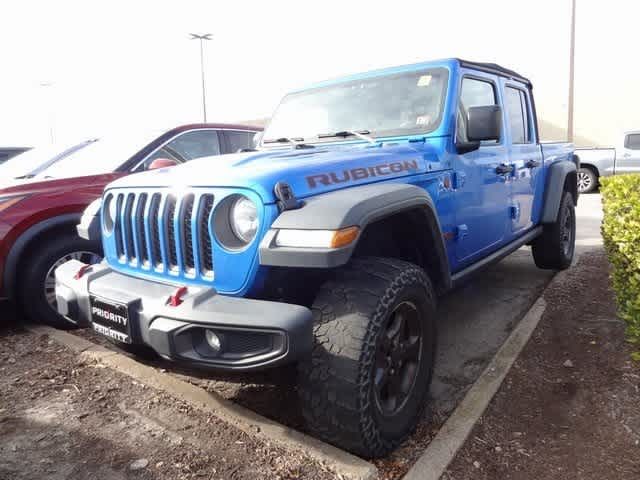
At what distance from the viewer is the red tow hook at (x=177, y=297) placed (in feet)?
6.45

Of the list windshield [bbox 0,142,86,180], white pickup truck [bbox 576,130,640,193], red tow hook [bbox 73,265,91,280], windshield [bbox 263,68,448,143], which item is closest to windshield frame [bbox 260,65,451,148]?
windshield [bbox 263,68,448,143]

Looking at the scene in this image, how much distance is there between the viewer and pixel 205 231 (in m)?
2.11

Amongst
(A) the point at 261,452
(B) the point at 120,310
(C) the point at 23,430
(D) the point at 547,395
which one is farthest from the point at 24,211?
(D) the point at 547,395

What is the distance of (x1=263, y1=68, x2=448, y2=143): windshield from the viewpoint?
3098 mm

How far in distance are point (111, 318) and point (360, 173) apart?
4.37ft

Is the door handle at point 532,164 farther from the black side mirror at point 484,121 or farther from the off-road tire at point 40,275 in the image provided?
the off-road tire at point 40,275

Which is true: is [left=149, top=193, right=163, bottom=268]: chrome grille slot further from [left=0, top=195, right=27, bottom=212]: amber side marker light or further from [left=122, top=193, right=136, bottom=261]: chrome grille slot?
[left=0, top=195, right=27, bottom=212]: amber side marker light

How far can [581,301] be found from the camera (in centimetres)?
425

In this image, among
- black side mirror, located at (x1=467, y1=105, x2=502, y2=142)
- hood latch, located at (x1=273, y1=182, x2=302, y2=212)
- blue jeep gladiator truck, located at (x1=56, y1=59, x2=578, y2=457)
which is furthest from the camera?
black side mirror, located at (x1=467, y1=105, x2=502, y2=142)

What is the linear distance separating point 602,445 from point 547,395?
47cm

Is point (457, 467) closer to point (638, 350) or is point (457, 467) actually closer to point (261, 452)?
point (261, 452)

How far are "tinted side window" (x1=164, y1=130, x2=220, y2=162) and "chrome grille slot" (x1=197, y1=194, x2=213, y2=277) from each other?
289cm

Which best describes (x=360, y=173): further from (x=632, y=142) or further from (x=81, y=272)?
(x=632, y=142)

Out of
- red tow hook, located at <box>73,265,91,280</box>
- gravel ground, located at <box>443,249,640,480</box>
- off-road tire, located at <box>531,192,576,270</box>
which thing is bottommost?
gravel ground, located at <box>443,249,640,480</box>
